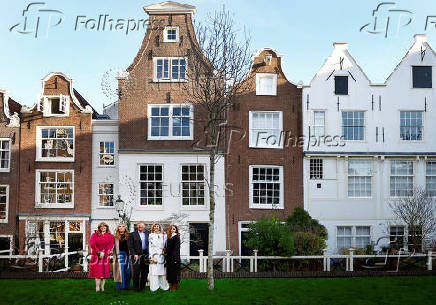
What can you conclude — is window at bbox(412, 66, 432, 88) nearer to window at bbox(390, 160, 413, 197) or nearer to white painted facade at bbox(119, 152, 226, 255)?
window at bbox(390, 160, 413, 197)

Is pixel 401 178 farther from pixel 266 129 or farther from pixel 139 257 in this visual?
pixel 139 257

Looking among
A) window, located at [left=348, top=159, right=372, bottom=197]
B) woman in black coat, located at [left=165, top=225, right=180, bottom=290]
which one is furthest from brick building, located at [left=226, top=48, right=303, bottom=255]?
woman in black coat, located at [left=165, top=225, right=180, bottom=290]

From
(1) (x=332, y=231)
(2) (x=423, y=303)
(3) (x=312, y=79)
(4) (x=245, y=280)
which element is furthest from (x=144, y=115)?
(2) (x=423, y=303)

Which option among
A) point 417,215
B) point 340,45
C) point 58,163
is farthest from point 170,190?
point 417,215

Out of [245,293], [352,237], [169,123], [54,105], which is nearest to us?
[245,293]

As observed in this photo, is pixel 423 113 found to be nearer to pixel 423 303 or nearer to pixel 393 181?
pixel 393 181

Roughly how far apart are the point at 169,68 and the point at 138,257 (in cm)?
1536

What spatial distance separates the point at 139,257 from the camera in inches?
610

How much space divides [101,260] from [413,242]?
17000mm

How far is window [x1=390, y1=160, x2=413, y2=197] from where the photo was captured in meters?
28.8

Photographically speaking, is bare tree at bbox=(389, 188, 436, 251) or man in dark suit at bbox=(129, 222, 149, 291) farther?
bare tree at bbox=(389, 188, 436, 251)

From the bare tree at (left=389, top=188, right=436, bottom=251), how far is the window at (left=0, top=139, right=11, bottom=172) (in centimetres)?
2070

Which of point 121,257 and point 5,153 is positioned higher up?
point 5,153

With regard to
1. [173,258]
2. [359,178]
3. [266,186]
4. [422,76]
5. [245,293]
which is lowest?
[245,293]
